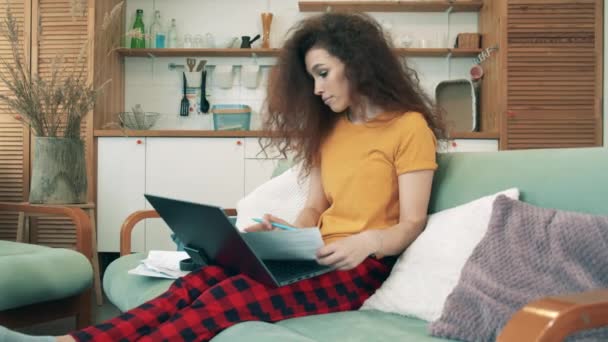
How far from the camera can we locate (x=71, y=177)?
3.07 m

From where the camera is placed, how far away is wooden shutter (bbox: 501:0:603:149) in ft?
13.0

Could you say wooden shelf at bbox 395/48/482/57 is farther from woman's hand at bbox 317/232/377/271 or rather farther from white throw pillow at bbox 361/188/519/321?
woman's hand at bbox 317/232/377/271

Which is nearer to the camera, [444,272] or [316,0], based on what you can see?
[444,272]

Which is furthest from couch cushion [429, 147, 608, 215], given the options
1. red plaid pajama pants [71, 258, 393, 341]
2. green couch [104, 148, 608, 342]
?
red plaid pajama pants [71, 258, 393, 341]

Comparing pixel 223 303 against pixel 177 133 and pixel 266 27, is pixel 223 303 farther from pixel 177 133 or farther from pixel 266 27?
pixel 266 27

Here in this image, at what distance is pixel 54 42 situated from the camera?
166 inches

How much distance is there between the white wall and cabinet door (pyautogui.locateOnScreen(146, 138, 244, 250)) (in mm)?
668

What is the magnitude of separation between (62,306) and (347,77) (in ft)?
4.61

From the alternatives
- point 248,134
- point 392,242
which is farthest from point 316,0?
point 392,242

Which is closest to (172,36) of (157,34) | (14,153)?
(157,34)

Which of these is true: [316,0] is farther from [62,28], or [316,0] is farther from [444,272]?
[444,272]

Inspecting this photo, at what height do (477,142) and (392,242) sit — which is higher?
(477,142)

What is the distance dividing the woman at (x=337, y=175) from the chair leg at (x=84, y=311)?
3.36 feet

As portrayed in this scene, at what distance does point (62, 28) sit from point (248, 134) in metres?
1.48
